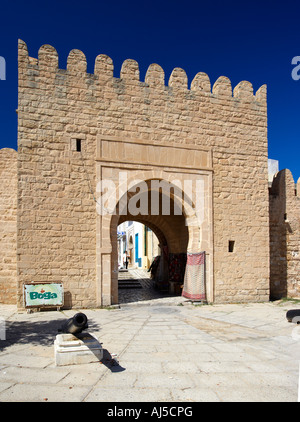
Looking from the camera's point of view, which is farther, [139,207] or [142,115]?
[139,207]

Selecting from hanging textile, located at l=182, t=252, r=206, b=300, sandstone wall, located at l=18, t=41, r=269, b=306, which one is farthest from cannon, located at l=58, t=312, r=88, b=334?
hanging textile, located at l=182, t=252, r=206, b=300

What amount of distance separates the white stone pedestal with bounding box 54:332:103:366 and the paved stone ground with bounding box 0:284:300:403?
0.08 meters

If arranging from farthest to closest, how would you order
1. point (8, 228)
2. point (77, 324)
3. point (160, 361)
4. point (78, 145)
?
point (8, 228) → point (78, 145) → point (160, 361) → point (77, 324)

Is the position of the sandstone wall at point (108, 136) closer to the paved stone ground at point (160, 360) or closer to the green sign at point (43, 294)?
the green sign at point (43, 294)

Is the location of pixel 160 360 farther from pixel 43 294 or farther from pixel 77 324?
pixel 43 294

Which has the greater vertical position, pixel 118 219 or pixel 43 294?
pixel 118 219

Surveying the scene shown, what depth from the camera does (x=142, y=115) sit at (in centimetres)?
883

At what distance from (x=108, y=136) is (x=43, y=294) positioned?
415cm

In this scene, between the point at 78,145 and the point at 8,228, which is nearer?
the point at 78,145

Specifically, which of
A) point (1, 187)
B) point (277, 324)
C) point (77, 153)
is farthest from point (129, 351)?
point (1, 187)

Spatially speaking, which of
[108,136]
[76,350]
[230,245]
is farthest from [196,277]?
[76,350]

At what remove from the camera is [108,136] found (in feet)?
27.6
